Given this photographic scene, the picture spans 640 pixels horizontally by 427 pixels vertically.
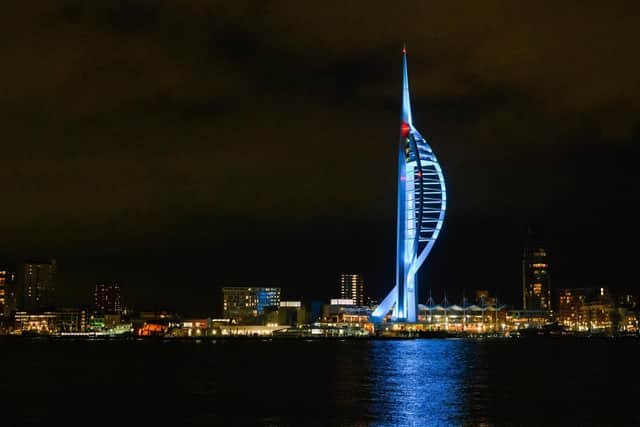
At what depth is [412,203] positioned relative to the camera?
3656 inches

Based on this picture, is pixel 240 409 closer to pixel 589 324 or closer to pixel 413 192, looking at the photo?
pixel 413 192

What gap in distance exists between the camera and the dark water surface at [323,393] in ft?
94.7

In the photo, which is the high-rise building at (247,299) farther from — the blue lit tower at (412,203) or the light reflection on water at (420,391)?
the light reflection on water at (420,391)

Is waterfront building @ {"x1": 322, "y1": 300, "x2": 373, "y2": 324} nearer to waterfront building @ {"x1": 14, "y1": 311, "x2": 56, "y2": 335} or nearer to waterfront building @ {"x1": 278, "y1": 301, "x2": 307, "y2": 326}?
waterfront building @ {"x1": 278, "y1": 301, "x2": 307, "y2": 326}

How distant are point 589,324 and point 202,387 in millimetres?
141767

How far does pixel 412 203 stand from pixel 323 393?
57.3 metres

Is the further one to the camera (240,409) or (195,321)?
(195,321)

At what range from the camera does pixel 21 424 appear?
27953mm

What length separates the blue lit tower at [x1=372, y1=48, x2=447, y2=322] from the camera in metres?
90.0

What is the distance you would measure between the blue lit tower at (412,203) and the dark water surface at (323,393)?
33.2m

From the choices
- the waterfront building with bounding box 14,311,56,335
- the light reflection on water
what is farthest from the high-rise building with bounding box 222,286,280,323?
the light reflection on water

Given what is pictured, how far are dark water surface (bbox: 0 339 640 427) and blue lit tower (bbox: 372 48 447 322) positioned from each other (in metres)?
33.2

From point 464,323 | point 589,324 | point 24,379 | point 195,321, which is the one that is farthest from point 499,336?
point 24,379

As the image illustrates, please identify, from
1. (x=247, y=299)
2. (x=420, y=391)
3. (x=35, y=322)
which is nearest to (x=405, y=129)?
(x=420, y=391)
